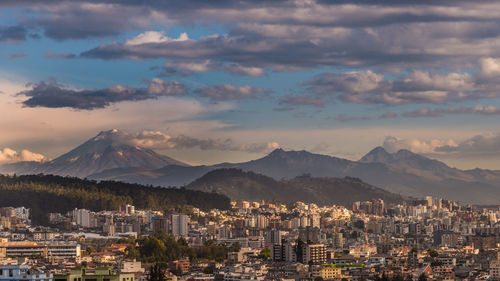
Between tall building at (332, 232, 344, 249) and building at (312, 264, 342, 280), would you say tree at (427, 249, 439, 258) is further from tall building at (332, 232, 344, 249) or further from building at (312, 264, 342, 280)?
building at (312, 264, 342, 280)

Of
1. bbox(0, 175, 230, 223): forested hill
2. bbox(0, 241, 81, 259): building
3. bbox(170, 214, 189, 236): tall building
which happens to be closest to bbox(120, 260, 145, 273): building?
bbox(0, 241, 81, 259): building

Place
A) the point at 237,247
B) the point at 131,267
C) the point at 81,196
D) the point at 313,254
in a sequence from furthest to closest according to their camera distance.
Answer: the point at 81,196
the point at 237,247
the point at 313,254
the point at 131,267

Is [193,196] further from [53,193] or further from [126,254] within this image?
[126,254]

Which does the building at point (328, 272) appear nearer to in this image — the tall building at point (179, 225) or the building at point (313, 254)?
the building at point (313, 254)

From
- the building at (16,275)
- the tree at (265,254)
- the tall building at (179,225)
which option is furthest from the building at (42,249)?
the building at (16,275)

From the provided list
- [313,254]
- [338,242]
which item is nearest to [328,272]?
[313,254]

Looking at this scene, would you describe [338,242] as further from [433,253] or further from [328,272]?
[328,272]
